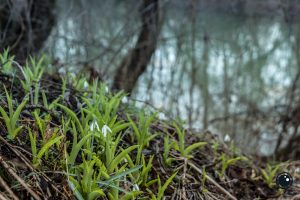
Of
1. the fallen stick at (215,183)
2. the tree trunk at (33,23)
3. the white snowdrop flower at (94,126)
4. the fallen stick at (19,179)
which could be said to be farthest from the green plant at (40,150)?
the tree trunk at (33,23)

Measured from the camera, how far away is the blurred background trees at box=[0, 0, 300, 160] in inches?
161

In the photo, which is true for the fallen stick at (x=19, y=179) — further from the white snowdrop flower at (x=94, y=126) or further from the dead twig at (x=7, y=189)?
the white snowdrop flower at (x=94, y=126)

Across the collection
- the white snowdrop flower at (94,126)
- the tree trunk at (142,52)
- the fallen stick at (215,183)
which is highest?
the tree trunk at (142,52)

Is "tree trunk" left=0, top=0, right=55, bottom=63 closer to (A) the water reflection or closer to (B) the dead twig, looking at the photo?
(A) the water reflection

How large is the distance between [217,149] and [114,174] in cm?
91

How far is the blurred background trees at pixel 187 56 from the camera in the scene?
4.09 meters

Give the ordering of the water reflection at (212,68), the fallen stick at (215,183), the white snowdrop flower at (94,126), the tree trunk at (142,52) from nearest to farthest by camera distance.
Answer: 1. the white snowdrop flower at (94,126)
2. the fallen stick at (215,183)
3. the tree trunk at (142,52)
4. the water reflection at (212,68)

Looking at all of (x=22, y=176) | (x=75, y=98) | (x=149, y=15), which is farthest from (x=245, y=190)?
(x=149, y=15)

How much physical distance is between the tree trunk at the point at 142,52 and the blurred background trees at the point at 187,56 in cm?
1

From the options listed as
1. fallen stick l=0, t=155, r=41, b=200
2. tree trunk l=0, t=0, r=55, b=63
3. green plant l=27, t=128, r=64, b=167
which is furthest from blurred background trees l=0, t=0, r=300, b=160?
fallen stick l=0, t=155, r=41, b=200

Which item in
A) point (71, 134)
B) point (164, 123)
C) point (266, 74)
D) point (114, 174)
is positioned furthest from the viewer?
point (266, 74)

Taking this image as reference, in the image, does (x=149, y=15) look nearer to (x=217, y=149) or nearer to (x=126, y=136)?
(x=217, y=149)

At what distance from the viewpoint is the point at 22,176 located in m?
1.21

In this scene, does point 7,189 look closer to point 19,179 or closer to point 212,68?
point 19,179
